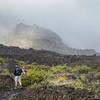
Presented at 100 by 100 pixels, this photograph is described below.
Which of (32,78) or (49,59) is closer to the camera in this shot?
(32,78)

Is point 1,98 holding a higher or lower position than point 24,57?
lower

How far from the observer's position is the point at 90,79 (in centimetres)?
3847

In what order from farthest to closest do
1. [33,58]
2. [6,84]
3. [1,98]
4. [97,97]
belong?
[33,58] < [6,84] < [1,98] < [97,97]

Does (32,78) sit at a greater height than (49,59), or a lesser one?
lesser

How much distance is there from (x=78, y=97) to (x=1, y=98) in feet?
29.7

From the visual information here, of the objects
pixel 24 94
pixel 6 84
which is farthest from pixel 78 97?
pixel 6 84

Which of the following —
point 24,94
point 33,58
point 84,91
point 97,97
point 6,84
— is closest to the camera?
point 97,97

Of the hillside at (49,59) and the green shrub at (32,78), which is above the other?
the hillside at (49,59)

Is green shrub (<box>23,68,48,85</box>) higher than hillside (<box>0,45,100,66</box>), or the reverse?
hillside (<box>0,45,100,66</box>)

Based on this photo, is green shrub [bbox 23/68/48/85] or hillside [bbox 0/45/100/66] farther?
hillside [bbox 0/45/100/66]

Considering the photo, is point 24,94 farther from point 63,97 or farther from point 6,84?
point 6,84

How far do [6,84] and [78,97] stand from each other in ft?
45.9

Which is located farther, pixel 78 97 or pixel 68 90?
pixel 68 90

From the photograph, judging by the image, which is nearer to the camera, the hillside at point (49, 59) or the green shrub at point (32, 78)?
the green shrub at point (32, 78)
